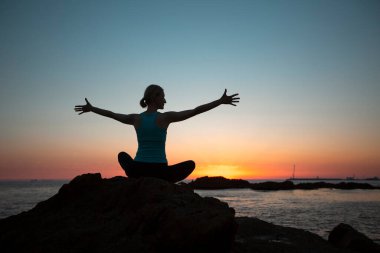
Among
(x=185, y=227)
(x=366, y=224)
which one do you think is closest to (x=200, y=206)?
(x=185, y=227)

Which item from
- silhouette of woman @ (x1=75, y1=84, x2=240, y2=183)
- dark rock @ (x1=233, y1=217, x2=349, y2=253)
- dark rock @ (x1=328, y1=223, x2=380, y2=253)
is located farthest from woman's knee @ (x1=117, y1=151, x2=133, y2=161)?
dark rock @ (x1=328, y1=223, x2=380, y2=253)

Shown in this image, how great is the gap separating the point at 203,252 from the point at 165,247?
1.48 ft

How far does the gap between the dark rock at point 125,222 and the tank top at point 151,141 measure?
484mm

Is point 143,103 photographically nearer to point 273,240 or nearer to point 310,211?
point 273,240

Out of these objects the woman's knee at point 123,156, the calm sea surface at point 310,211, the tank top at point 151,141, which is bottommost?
the calm sea surface at point 310,211

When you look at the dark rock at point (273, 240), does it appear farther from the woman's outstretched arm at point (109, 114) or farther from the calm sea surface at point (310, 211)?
the calm sea surface at point (310, 211)

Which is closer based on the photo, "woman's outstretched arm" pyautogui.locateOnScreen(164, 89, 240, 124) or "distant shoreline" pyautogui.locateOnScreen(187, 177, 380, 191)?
"woman's outstretched arm" pyautogui.locateOnScreen(164, 89, 240, 124)

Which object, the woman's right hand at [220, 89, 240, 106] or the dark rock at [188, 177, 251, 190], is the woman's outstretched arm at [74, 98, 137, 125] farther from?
the dark rock at [188, 177, 251, 190]

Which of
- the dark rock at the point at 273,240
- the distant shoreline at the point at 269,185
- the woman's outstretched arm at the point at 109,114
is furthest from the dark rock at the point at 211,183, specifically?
the woman's outstretched arm at the point at 109,114

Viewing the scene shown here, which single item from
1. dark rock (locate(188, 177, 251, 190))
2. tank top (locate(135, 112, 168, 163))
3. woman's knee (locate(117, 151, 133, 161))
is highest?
tank top (locate(135, 112, 168, 163))

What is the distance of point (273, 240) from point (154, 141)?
11.6 ft

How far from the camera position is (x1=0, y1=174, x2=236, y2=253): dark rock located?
3.31m

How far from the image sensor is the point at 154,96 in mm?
4957

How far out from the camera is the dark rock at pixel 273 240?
5.34m
